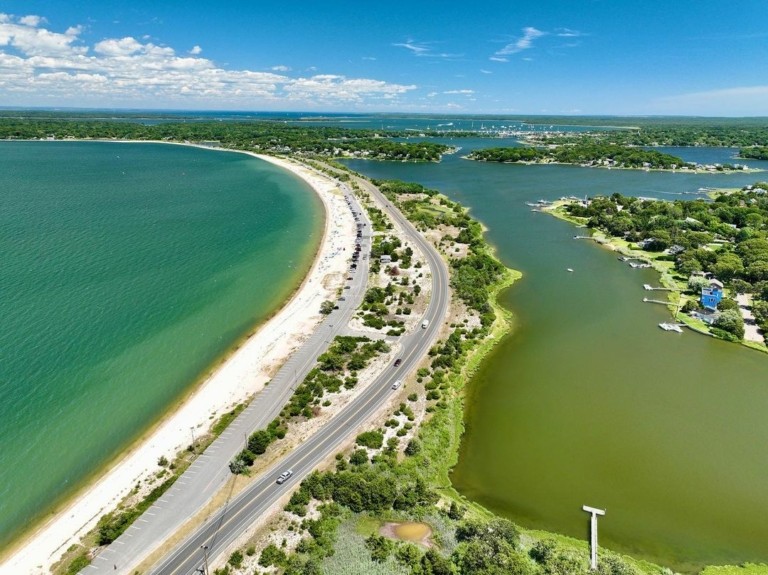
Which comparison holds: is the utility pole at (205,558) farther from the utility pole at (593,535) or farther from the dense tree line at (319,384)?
the utility pole at (593,535)

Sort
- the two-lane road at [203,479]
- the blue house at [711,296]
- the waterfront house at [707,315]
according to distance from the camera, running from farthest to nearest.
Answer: the blue house at [711,296], the waterfront house at [707,315], the two-lane road at [203,479]

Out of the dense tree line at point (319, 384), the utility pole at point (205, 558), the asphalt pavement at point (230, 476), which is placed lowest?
the utility pole at point (205, 558)

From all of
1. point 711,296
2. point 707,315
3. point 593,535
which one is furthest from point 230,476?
point 711,296

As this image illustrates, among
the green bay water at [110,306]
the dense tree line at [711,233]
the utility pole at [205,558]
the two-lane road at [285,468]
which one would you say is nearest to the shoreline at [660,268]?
the dense tree line at [711,233]

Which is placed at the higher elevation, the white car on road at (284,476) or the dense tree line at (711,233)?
the dense tree line at (711,233)

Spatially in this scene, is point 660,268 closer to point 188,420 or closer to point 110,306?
point 188,420

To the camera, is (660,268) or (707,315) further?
(660,268)
